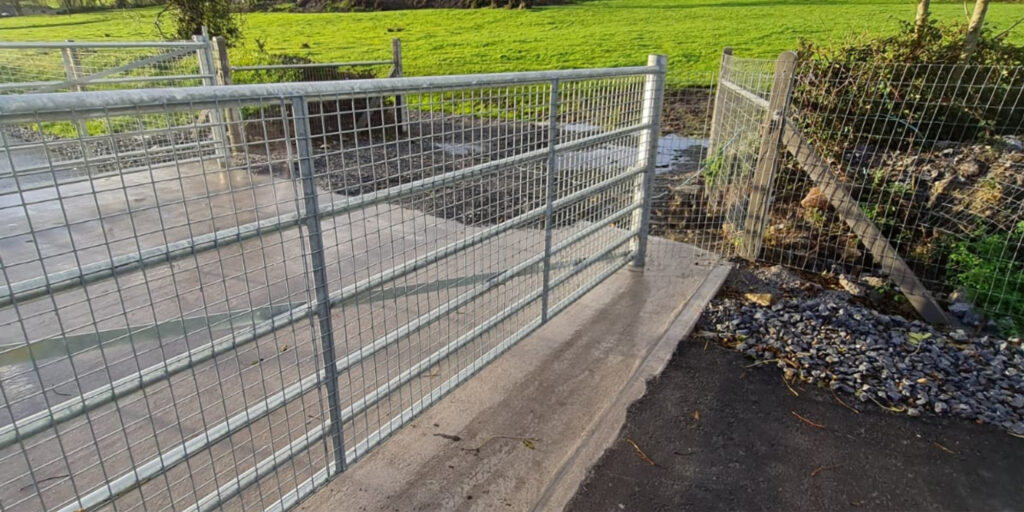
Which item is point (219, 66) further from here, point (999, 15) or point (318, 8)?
point (318, 8)

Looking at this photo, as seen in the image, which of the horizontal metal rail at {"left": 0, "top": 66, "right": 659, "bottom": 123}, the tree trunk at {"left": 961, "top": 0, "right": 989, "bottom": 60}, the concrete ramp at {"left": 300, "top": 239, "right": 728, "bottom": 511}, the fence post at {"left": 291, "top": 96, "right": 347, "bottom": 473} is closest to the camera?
the horizontal metal rail at {"left": 0, "top": 66, "right": 659, "bottom": 123}

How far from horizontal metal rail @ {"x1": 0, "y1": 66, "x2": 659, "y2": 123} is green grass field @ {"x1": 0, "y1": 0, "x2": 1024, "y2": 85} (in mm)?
16191

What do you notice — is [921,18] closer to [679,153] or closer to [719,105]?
[719,105]

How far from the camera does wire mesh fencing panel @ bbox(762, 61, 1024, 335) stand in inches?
185

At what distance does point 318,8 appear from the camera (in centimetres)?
3581

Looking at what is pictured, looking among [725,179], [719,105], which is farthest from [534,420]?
[719,105]

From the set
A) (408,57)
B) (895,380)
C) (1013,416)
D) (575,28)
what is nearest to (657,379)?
(895,380)

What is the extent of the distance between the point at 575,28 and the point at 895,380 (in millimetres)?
26312

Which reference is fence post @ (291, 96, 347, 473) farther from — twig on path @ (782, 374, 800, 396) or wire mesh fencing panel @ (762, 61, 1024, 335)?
wire mesh fencing panel @ (762, 61, 1024, 335)

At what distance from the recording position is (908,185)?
17.8 ft

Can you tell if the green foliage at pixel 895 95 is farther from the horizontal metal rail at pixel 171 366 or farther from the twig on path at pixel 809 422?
the horizontal metal rail at pixel 171 366

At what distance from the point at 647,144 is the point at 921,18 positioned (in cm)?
469

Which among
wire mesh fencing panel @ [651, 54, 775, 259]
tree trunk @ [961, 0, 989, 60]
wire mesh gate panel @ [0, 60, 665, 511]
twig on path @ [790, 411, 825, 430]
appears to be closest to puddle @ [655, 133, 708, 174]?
wire mesh fencing panel @ [651, 54, 775, 259]

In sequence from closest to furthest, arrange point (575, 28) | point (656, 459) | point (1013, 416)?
1. point (656, 459)
2. point (1013, 416)
3. point (575, 28)
